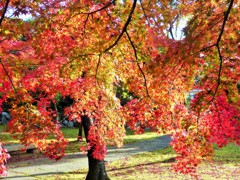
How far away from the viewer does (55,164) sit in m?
13.4

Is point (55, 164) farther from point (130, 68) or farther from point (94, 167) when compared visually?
point (130, 68)

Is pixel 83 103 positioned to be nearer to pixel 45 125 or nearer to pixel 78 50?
pixel 45 125

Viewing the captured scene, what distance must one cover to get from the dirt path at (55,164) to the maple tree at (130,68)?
2973 millimetres

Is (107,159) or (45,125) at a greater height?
(45,125)

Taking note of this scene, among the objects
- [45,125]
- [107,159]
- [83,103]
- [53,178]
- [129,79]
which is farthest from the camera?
[107,159]

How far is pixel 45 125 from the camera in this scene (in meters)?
6.36

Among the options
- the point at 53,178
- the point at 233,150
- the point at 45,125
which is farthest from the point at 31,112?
the point at 233,150

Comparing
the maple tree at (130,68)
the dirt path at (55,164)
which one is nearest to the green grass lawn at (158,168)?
the dirt path at (55,164)

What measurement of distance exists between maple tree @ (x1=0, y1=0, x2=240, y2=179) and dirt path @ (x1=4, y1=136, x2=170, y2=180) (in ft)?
9.75

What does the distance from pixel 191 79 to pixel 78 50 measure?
213 cm

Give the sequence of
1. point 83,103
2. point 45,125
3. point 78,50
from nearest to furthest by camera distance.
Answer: point 78,50 < point 45,125 < point 83,103

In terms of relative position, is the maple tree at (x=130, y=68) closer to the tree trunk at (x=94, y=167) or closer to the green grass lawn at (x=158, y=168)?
the tree trunk at (x=94, y=167)

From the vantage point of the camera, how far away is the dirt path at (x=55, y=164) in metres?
11.6

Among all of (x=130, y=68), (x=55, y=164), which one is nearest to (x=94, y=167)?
(x=130, y=68)
